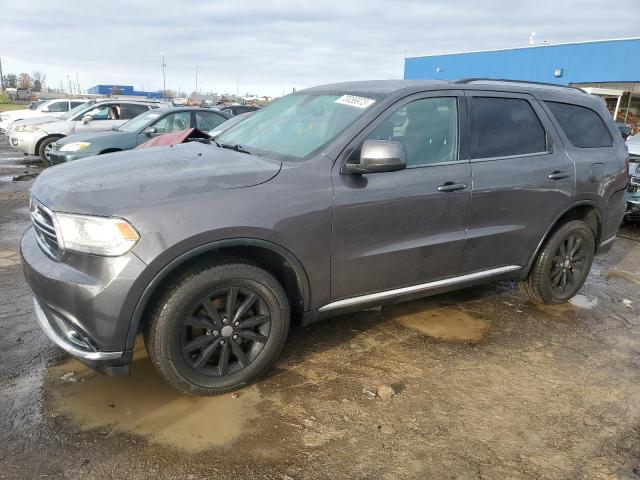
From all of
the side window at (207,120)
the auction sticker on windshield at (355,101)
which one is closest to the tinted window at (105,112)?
the side window at (207,120)

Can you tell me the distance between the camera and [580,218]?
461cm

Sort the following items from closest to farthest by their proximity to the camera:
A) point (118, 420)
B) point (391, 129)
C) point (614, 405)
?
point (118, 420), point (614, 405), point (391, 129)

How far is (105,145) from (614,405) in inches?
328

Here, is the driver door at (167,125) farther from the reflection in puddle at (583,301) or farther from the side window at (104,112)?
the reflection in puddle at (583,301)

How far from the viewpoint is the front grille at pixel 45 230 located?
107 inches

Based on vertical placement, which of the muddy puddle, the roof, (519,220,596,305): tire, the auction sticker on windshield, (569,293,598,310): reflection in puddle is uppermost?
the roof

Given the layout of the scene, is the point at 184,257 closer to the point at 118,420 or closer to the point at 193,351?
the point at 193,351

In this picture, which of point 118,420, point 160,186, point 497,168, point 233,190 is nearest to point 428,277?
point 497,168

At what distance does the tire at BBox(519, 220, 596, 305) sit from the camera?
4371 mm

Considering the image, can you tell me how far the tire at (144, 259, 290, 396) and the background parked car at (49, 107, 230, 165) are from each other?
21.8 feet

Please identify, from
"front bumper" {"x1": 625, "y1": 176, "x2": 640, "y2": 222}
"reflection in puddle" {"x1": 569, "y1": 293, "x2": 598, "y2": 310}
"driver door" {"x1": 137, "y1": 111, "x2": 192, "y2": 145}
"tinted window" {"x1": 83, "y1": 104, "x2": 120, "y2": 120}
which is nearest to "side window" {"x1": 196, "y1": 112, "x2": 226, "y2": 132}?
"driver door" {"x1": 137, "y1": 111, "x2": 192, "y2": 145}

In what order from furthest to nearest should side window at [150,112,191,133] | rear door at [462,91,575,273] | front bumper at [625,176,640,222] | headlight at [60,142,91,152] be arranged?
side window at [150,112,191,133] → headlight at [60,142,91,152] → front bumper at [625,176,640,222] → rear door at [462,91,575,273]

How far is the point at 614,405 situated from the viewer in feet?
10.2

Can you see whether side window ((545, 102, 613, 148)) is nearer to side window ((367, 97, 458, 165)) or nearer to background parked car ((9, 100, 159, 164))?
side window ((367, 97, 458, 165))
